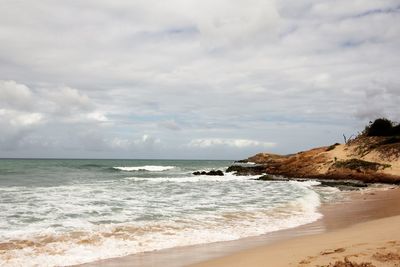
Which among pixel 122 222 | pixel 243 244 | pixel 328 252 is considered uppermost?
pixel 328 252

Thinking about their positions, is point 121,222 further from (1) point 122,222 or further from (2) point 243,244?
(2) point 243,244

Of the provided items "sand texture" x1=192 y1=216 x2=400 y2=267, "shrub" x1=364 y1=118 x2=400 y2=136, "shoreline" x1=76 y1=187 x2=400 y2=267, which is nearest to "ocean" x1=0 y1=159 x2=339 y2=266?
"shoreline" x1=76 y1=187 x2=400 y2=267

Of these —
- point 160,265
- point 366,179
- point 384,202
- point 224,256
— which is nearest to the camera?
point 160,265

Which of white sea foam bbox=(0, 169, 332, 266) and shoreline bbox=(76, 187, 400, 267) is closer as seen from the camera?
shoreline bbox=(76, 187, 400, 267)

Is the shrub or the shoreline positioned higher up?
the shrub

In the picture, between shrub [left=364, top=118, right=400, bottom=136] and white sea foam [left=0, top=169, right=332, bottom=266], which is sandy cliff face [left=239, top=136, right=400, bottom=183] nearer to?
shrub [left=364, top=118, right=400, bottom=136]

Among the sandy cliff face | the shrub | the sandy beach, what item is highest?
the shrub

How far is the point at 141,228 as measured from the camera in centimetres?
1248

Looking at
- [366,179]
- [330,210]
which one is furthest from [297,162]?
[330,210]

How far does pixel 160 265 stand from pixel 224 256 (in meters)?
1.54

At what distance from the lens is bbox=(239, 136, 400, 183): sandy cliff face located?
34.9 m

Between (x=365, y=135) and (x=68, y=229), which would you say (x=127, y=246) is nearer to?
(x=68, y=229)

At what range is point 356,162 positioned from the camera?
123ft

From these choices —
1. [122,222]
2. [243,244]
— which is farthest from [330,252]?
[122,222]
